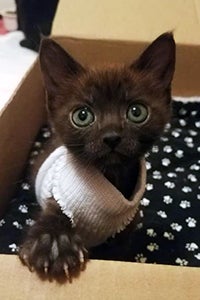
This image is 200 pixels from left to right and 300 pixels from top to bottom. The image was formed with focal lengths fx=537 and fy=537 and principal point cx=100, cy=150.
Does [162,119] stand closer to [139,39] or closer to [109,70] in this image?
[109,70]

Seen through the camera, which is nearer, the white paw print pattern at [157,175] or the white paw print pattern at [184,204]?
the white paw print pattern at [184,204]

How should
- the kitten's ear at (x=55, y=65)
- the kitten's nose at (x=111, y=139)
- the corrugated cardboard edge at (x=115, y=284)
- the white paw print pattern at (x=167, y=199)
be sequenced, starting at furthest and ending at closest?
the white paw print pattern at (x=167, y=199)
the kitten's ear at (x=55, y=65)
the kitten's nose at (x=111, y=139)
the corrugated cardboard edge at (x=115, y=284)

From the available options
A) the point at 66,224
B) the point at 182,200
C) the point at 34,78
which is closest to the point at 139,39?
the point at 34,78

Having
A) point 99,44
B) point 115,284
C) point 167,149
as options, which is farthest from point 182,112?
point 115,284

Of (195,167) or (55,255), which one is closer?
(55,255)

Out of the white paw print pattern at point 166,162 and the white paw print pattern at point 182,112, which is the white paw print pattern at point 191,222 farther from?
the white paw print pattern at point 182,112

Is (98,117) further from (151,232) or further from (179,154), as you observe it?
(179,154)

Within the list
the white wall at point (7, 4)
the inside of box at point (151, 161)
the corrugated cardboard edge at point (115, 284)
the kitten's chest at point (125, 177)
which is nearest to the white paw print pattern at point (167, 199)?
the inside of box at point (151, 161)
